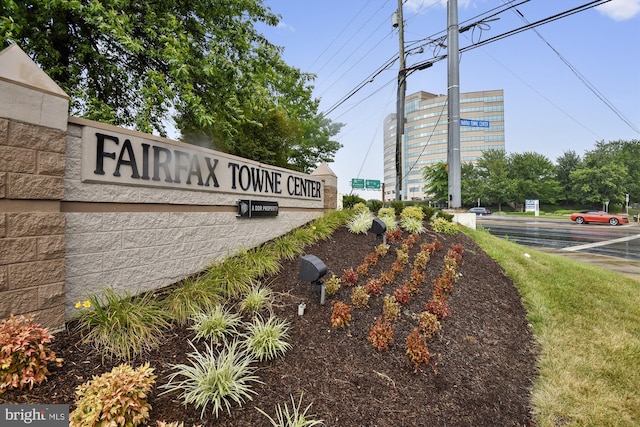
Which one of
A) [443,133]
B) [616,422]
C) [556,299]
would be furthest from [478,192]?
[616,422]

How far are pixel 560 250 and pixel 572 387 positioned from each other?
36.3 feet

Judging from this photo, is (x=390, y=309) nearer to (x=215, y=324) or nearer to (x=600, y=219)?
(x=215, y=324)

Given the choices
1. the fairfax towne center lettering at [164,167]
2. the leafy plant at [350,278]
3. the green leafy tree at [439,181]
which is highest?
the green leafy tree at [439,181]

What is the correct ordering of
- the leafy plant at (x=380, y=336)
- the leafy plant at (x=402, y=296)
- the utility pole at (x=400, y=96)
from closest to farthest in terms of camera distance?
the leafy plant at (x=380, y=336) < the leafy plant at (x=402, y=296) < the utility pole at (x=400, y=96)

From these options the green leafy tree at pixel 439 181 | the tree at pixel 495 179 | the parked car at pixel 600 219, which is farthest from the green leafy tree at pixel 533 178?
the parked car at pixel 600 219

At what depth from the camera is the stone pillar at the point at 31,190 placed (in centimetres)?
231

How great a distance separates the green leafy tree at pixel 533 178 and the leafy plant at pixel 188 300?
48747mm

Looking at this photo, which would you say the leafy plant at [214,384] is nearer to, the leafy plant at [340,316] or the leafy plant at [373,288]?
the leafy plant at [340,316]

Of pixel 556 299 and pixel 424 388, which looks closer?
pixel 424 388

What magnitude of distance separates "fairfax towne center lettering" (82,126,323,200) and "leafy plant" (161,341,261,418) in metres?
2.16

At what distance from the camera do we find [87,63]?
249 inches

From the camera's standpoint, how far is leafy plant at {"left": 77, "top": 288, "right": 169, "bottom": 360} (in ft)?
8.18

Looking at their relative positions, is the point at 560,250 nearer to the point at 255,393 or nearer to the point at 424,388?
the point at 424,388

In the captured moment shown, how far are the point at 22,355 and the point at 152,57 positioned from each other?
5.34m
